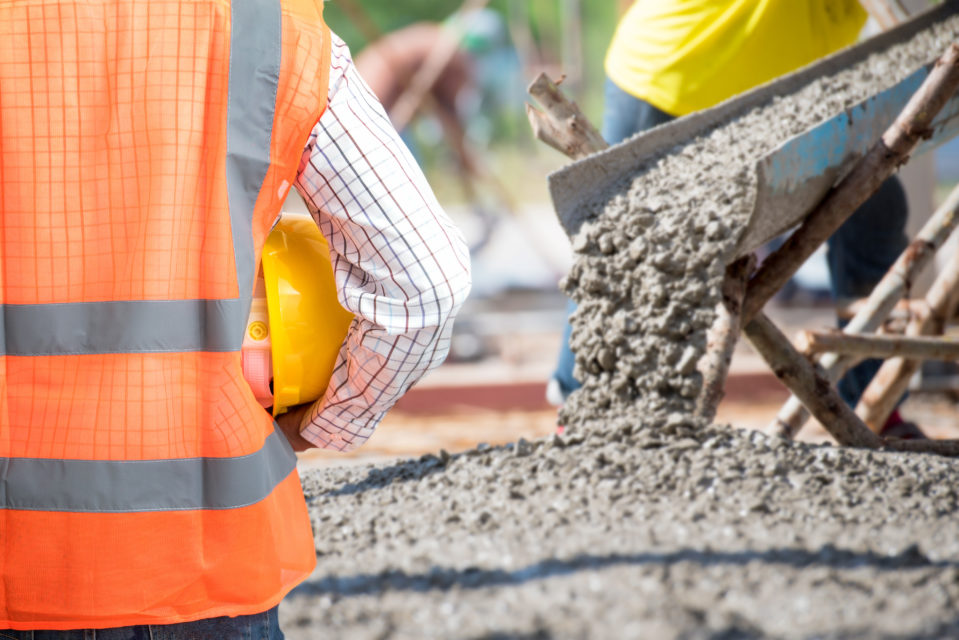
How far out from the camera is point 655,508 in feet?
6.08

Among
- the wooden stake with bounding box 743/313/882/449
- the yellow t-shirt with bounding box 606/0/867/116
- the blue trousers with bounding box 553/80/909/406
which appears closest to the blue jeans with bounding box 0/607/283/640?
the wooden stake with bounding box 743/313/882/449

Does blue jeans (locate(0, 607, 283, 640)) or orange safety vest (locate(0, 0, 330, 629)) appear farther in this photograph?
blue jeans (locate(0, 607, 283, 640))

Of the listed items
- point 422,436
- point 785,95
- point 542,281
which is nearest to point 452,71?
point 542,281

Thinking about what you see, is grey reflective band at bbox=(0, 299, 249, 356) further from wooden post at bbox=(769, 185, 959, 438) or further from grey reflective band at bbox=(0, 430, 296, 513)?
wooden post at bbox=(769, 185, 959, 438)

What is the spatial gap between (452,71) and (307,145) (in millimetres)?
6667

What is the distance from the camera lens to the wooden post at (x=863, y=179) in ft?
7.72

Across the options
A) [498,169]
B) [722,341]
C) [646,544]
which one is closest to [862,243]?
[722,341]

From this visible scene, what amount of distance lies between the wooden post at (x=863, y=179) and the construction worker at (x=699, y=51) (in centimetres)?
61

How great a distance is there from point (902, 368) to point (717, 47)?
1152 millimetres

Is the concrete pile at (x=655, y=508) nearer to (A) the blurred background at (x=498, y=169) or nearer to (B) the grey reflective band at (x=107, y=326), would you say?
(B) the grey reflective band at (x=107, y=326)

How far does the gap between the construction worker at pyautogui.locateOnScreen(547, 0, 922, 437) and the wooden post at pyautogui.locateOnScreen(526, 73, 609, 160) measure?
54 centimetres

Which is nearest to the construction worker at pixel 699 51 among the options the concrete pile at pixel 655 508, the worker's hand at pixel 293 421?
the concrete pile at pixel 655 508

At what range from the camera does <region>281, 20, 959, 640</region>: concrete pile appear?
1533 mm

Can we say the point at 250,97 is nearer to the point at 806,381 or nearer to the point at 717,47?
the point at 806,381
